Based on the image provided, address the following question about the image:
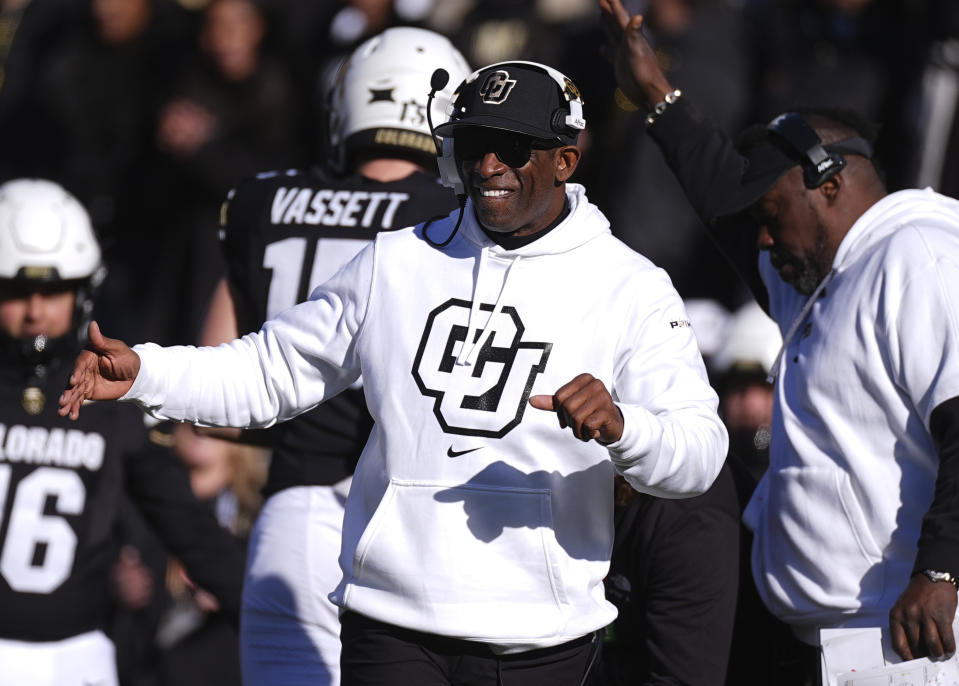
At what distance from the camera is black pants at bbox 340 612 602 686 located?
3914 millimetres

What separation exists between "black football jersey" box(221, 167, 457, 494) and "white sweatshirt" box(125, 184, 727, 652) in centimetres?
96

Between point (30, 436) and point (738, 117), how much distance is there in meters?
→ 4.69

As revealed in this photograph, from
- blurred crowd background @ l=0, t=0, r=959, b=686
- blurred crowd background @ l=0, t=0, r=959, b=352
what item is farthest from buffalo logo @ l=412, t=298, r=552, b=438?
blurred crowd background @ l=0, t=0, r=959, b=352

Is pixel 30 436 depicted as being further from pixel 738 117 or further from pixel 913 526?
pixel 738 117

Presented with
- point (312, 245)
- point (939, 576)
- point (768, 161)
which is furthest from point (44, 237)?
point (939, 576)

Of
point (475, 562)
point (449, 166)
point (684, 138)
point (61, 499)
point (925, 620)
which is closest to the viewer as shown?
point (475, 562)

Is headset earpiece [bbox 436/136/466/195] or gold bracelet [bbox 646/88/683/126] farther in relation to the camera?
gold bracelet [bbox 646/88/683/126]

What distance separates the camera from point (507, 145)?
4078 millimetres

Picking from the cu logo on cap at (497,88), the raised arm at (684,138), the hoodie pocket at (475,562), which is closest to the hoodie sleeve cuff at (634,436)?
the hoodie pocket at (475,562)

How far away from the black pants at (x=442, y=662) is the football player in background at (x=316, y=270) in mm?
1008

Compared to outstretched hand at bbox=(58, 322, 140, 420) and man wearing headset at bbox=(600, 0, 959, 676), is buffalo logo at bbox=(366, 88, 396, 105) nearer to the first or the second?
man wearing headset at bbox=(600, 0, 959, 676)

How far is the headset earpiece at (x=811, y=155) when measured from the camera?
495 cm

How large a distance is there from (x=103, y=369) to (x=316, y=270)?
129 cm

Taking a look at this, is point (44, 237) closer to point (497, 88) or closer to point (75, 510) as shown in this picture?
point (75, 510)
